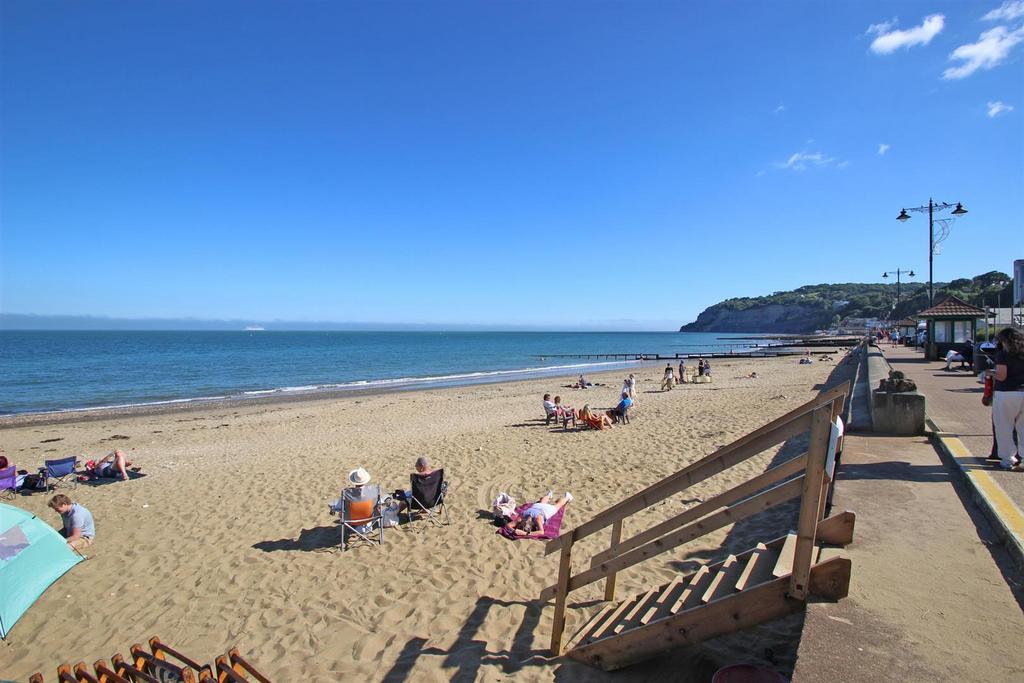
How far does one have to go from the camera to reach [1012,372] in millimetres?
5570

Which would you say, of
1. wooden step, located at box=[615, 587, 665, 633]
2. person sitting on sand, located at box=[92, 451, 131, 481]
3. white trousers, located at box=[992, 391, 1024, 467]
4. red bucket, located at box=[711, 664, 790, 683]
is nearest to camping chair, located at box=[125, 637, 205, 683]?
wooden step, located at box=[615, 587, 665, 633]

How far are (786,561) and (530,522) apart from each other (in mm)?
3911

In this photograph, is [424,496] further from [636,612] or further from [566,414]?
[566,414]

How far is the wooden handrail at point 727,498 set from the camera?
2490mm

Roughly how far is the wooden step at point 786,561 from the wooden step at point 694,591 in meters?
0.49

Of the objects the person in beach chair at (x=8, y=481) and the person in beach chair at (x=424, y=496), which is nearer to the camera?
the person in beach chair at (x=424, y=496)

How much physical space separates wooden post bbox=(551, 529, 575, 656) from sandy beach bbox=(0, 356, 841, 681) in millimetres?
134

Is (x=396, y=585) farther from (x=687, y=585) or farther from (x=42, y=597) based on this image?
(x=42, y=597)

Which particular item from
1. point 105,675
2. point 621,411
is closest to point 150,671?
point 105,675

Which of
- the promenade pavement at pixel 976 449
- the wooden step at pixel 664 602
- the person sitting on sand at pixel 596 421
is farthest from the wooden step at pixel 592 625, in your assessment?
the person sitting on sand at pixel 596 421

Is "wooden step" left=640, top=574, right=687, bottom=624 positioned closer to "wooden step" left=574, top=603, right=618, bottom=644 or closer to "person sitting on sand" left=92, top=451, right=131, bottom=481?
"wooden step" left=574, top=603, right=618, bottom=644

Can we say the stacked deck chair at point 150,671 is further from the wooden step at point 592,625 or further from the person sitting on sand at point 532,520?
the person sitting on sand at point 532,520

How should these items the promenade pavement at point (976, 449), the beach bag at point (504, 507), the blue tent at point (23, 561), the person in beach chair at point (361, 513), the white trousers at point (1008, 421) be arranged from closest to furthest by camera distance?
the promenade pavement at point (976, 449)
the blue tent at point (23, 561)
the white trousers at point (1008, 421)
the person in beach chair at point (361, 513)
the beach bag at point (504, 507)

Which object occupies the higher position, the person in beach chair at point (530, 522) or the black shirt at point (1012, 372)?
the black shirt at point (1012, 372)
